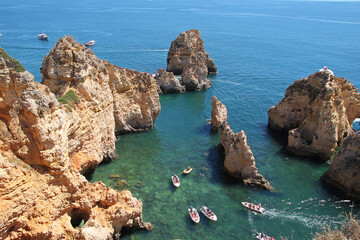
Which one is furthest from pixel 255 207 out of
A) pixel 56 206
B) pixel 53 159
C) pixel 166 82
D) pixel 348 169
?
pixel 166 82

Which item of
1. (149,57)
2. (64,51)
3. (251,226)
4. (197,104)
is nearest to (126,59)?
(149,57)

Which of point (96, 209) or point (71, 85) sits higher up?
point (71, 85)

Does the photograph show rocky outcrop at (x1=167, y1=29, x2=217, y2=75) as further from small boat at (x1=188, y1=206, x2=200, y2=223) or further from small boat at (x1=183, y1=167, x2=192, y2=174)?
small boat at (x1=188, y1=206, x2=200, y2=223)

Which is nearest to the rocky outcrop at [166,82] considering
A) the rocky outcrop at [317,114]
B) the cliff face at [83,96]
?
the rocky outcrop at [317,114]

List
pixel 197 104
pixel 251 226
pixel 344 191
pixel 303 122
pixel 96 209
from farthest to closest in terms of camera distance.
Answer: pixel 197 104 → pixel 303 122 → pixel 344 191 → pixel 251 226 → pixel 96 209

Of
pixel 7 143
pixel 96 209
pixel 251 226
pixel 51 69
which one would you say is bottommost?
pixel 251 226

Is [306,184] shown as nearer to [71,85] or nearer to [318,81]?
[318,81]

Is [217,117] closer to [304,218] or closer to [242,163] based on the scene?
[242,163]
